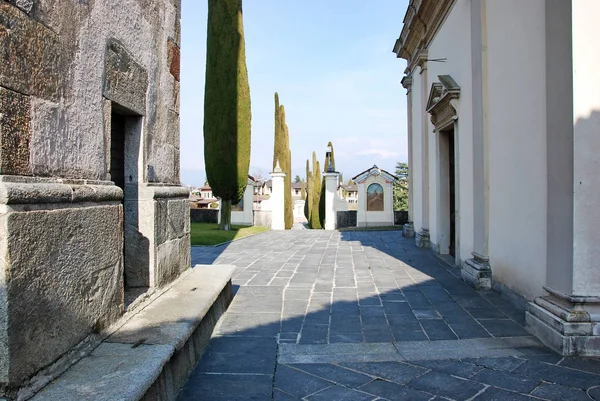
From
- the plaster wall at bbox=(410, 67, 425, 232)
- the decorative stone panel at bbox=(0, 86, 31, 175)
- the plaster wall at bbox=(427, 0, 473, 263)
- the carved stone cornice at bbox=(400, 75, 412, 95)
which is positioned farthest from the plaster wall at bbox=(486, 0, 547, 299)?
the carved stone cornice at bbox=(400, 75, 412, 95)

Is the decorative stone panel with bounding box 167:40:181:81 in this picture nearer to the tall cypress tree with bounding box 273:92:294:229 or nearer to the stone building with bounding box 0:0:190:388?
the stone building with bounding box 0:0:190:388

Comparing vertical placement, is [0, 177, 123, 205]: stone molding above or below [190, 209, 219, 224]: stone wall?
above

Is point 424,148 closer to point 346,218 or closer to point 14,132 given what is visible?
point 14,132

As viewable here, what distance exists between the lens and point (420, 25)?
9461 mm

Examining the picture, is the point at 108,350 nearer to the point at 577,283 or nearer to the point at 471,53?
the point at 577,283

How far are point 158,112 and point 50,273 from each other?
2.03 m

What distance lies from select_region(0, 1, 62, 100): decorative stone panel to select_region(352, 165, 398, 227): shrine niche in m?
16.8

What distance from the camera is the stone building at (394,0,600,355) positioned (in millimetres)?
3156

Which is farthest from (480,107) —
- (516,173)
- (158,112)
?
(158,112)

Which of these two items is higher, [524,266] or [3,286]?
[3,286]

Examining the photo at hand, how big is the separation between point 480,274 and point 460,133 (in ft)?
7.91

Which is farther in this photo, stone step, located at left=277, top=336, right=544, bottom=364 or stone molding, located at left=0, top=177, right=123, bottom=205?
stone step, located at left=277, top=336, right=544, bottom=364

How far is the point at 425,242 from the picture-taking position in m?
9.59

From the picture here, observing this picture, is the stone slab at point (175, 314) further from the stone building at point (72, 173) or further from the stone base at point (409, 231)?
the stone base at point (409, 231)
